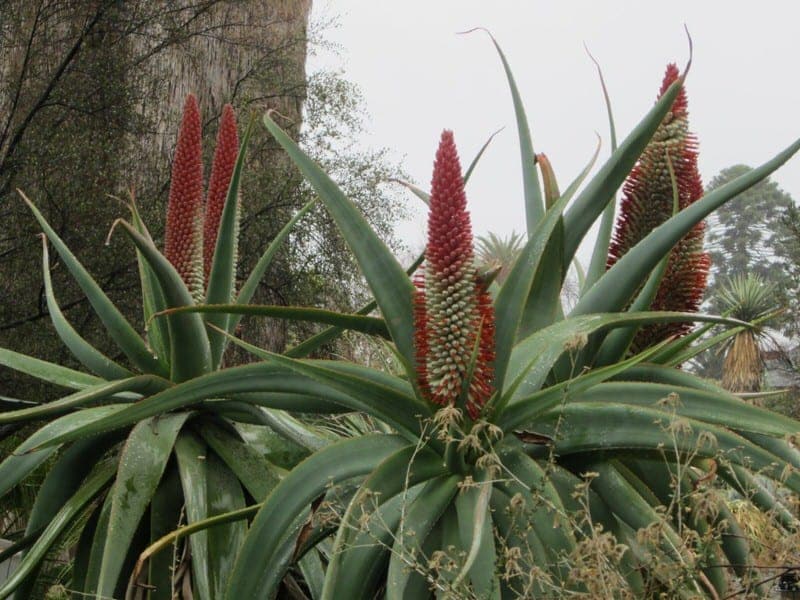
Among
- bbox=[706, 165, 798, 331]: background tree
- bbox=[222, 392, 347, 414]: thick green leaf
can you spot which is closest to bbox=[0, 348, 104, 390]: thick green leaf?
bbox=[222, 392, 347, 414]: thick green leaf

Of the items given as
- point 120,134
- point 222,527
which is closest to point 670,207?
point 222,527

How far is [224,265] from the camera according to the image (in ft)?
11.1

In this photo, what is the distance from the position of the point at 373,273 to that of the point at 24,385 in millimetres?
8297

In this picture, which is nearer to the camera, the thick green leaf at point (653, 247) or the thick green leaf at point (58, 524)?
the thick green leaf at point (653, 247)

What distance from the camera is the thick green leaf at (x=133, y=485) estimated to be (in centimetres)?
294

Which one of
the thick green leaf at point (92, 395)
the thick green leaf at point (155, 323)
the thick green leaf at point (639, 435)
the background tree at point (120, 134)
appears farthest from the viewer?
the background tree at point (120, 134)

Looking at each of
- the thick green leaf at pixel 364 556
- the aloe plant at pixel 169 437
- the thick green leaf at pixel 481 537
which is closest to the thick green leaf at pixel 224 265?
the aloe plant at pixel 169 437

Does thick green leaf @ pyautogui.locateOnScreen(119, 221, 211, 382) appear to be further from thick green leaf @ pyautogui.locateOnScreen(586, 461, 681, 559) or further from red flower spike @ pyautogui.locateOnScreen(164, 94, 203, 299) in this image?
thick green leaf @ pyautogui.locateOnScreen(586, 461, 681, 559)

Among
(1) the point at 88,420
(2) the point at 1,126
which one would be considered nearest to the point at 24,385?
(2) the point at 1,126

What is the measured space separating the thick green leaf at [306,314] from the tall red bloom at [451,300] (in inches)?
8.9

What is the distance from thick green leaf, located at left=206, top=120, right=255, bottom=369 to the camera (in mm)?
3279

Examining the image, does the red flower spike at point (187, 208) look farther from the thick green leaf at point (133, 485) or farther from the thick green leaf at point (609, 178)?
the thick green leaf at point (609, 178)

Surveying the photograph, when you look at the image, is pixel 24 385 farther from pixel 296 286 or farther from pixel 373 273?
pixel 373 273

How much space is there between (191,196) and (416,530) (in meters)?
1.42
